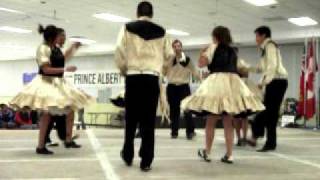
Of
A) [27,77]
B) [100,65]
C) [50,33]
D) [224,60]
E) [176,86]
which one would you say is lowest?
[176,86]

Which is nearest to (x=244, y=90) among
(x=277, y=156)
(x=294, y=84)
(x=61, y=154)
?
(x=277, y=156)

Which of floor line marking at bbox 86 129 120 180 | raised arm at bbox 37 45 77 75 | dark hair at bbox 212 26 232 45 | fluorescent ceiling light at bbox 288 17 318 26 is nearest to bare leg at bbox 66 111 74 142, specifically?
floor line marking at bbox 86 129 120 180

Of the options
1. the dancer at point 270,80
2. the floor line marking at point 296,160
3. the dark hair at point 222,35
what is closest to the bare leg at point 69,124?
the dark hair at point 222,35

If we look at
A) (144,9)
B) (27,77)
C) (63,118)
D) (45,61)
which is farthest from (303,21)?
(27,77)

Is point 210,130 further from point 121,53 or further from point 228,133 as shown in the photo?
point 121,53

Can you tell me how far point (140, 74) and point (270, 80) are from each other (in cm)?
217

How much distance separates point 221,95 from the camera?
186 inches

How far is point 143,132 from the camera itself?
14.1ft

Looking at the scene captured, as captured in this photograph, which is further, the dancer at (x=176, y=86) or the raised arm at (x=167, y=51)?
the dancer at (x=176, y=86)

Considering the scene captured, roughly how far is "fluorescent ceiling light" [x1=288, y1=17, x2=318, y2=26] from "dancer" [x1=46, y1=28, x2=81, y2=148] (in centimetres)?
1269

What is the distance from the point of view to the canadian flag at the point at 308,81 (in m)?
15.2

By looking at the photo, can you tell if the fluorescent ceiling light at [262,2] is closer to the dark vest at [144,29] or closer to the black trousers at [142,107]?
the dark vest at [144,29]

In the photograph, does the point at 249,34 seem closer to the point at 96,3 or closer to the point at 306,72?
the point at 306,72

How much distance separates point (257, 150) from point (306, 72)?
33.6ft
